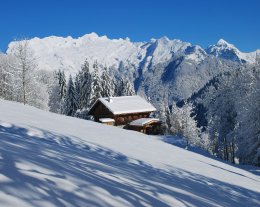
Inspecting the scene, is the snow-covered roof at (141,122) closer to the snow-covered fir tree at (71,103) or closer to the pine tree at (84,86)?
the pine tree at (84,86)

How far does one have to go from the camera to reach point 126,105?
57.5 meters

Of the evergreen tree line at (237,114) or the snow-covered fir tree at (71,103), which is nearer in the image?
the evergreen tree line at (237,114)

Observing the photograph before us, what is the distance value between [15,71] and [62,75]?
170 ft

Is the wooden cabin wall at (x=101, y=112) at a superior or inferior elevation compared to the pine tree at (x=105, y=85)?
inferior

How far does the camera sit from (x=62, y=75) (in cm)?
9956

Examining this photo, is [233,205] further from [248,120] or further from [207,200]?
[248,120]

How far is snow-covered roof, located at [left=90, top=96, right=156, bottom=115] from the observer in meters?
56.1

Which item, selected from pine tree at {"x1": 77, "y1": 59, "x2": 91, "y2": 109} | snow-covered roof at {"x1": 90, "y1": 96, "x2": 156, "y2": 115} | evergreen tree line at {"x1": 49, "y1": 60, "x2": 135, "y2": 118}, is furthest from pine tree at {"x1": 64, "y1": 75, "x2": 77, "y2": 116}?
snow-covered roof at {"x1": 90, "y1": 96, "x2": 156, "y2": 115}

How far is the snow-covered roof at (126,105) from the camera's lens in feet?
184

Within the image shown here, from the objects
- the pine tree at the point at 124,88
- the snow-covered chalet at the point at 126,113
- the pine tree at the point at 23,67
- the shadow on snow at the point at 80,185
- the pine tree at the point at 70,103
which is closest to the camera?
the shadow on snow at the point at 80,185

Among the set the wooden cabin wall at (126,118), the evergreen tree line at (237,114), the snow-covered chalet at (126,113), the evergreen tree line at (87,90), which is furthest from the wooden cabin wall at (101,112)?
the evergreen tree line at (237,114)

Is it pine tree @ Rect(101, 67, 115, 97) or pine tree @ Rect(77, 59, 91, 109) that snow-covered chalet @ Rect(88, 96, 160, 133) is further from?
pine tree @ Rect(77, 59, 91, 109)

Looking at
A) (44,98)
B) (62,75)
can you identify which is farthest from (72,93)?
(62,75)

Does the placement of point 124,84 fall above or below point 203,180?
above
